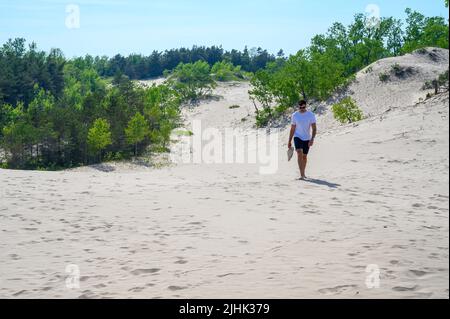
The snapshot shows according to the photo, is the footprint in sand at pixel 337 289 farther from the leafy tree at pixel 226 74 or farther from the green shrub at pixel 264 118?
the leafy tree at pixel 226 74

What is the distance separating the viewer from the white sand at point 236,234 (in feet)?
15.9

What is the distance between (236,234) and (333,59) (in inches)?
1684

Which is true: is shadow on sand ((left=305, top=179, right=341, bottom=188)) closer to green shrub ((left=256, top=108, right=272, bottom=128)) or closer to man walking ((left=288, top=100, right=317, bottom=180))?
man walking ((left=288, top=100, right=317, bottom=180))

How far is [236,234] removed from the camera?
6.85 m

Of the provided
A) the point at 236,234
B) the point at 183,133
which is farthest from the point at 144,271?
the point at 183,133

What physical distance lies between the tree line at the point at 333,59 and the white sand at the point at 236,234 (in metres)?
29.6

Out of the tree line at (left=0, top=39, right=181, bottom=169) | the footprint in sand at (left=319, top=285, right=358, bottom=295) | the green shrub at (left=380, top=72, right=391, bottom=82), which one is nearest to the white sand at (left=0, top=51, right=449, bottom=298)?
the footprint in sand at (left=319, top=285, right=358, bottom=295)

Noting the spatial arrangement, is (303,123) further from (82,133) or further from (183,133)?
(183,133)

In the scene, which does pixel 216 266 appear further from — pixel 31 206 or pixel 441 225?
pixel 31 206

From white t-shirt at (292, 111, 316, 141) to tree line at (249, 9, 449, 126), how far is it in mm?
27979

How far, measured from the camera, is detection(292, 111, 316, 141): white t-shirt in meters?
11.0

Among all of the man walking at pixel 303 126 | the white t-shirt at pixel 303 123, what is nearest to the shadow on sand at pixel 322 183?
the man walking at pixel 303 126
